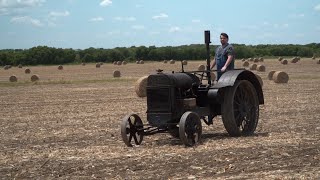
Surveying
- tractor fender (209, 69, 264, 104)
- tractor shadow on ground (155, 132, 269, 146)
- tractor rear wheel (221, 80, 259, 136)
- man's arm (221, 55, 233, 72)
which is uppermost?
man's arm (221, 55, 233, 72)

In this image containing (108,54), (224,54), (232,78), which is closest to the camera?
(232,78)

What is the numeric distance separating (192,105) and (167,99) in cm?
54

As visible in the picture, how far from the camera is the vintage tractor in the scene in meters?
10.3

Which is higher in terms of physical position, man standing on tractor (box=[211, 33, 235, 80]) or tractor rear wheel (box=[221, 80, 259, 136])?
man standing on tractor (box=[211, 33, 235, 80])

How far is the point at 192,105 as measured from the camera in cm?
1053

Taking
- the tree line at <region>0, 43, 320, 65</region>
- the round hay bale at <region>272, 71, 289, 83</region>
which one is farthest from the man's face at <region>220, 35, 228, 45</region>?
the tree line at <region>0, 43, 320, 65</region>

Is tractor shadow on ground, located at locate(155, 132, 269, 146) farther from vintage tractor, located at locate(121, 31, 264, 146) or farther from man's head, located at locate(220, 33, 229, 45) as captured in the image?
man's head, located at locate(220, 33, 229, 45)

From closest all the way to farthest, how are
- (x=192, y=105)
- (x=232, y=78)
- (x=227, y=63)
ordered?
(x=192, y=105) → (x=232, y=78) → (x=227, y=63)

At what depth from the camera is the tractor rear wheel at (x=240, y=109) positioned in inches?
429

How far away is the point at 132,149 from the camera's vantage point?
1007 centimetres

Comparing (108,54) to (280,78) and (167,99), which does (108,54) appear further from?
(167,99)

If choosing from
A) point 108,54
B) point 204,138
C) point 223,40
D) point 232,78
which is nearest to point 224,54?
point 223,40

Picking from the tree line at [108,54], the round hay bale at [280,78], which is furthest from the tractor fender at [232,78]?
the tree line at [108,54]

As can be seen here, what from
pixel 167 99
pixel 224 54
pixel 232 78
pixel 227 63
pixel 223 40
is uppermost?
pixel 223 40
